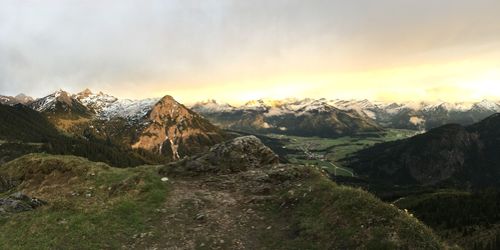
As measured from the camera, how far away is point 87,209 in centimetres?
3709

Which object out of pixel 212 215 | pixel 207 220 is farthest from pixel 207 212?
pixel 207 220

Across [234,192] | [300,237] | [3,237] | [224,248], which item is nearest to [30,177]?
[3,237]

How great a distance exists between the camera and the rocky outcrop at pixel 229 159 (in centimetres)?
5078

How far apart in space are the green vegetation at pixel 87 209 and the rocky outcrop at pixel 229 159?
13.1ft

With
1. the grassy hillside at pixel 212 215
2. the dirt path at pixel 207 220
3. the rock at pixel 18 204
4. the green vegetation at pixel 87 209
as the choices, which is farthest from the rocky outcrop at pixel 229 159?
the rock at pixel 18 204

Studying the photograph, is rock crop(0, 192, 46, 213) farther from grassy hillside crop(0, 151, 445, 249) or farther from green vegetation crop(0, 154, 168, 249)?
green vegetation crop(0, 154, 168, 249)

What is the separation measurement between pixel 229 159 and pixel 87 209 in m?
19.3

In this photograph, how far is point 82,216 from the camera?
117 feet

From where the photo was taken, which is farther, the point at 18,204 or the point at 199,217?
the point at 18,204

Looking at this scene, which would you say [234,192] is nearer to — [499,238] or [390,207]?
[390,207]

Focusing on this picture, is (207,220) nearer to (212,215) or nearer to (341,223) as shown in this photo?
(212,215)

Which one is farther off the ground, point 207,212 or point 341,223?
point 341,223

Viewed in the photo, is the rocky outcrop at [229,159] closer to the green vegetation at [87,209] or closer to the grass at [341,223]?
the green vegetation at [87,209]

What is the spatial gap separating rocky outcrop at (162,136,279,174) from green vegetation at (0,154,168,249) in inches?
158
